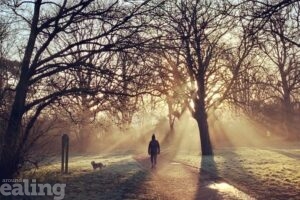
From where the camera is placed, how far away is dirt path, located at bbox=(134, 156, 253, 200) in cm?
1317

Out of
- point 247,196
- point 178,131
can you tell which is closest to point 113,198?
point 247,196

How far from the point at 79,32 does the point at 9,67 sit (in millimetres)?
4923

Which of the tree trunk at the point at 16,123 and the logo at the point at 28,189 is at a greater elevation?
the tree trunk at the point at 16,123

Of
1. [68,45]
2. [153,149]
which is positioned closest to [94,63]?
[68,45]

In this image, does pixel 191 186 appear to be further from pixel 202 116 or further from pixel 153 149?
pixel 202 116

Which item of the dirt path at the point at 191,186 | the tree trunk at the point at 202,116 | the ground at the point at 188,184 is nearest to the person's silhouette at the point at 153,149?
the ground at the point at 188,184

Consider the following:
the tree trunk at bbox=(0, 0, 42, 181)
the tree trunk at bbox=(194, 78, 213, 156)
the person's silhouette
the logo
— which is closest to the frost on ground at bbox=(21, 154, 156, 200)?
the logo

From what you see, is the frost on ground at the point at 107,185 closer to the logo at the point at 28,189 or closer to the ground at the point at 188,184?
the ground at the point at 188,184

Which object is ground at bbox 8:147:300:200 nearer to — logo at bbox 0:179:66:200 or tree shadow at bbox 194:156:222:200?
tree shadow at bbox 194:156:222:200

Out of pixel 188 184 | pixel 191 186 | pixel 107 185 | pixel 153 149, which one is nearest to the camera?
pixel 191 186

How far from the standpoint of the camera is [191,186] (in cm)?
1533

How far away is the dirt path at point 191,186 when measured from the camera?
43.2 ft

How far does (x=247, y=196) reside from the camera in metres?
12.9

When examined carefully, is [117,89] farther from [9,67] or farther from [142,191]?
[9,67]
